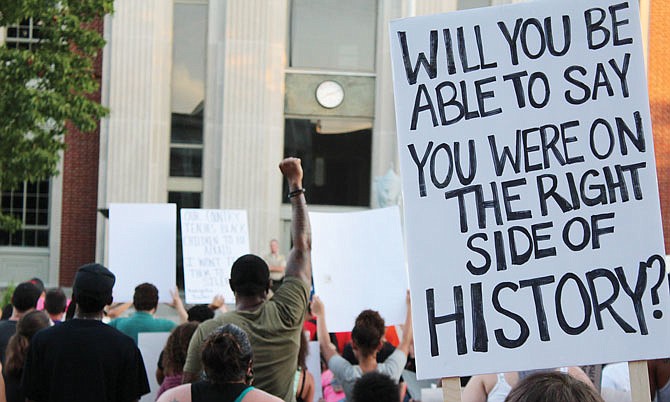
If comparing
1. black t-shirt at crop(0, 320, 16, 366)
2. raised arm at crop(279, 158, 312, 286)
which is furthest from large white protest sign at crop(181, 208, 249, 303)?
raised arm at crop(279, 158, 312, 286)

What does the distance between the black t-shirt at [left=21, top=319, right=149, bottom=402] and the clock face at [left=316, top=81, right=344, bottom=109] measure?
19.1 meters

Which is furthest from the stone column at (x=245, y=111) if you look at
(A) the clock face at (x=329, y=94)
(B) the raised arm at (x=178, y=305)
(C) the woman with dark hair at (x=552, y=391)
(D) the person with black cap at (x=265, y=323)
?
(C) the woman with dark hair at (x=552, y=391)

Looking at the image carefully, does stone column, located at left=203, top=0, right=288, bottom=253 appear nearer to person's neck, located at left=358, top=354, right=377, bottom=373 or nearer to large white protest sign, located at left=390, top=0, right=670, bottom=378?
person's neck, located at left=358, top=354, right=377, bottom=373

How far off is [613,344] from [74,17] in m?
15.7

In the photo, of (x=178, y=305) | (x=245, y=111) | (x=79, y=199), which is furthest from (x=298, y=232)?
(x=79, y=199)

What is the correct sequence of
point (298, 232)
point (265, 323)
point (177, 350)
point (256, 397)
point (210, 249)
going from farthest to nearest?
1. point (210, 249)
2. point (177, 350)
3. point (298, 232)
4. point (265, 323)
5. point (256, 397)

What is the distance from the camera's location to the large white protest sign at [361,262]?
798 centimetres

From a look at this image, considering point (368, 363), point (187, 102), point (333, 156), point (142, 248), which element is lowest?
point (368, 363)

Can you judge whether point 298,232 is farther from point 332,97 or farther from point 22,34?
point 22,34

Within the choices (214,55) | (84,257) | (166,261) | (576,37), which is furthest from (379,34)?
(576,37)

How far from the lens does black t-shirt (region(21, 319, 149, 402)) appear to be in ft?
16.5

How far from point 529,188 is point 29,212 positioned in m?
21.2

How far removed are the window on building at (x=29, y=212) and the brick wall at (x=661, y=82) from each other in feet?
42.0

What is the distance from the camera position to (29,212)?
24.0 metres
